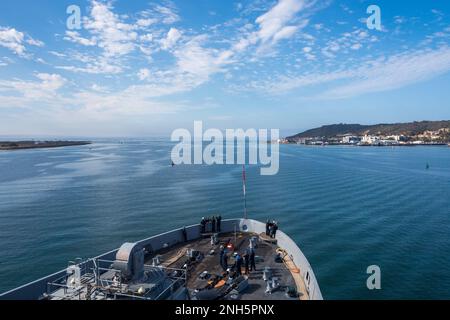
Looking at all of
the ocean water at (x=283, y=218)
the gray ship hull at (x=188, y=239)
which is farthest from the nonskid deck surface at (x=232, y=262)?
the ocean water at (x=283, y=218)

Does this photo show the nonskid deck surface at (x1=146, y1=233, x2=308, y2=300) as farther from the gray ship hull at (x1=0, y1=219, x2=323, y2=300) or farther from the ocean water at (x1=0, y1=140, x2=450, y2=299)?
the ocean water at (x1=0, y1=140, x2=450, y2=299)

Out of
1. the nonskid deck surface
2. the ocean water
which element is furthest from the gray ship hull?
the ocean water

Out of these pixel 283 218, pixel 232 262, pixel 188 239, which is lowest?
pixel 283 218

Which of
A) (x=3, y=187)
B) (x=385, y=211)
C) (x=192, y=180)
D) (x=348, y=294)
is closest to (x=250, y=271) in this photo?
(x=348, y=294)

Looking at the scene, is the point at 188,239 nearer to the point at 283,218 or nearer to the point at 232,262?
the point at 232,262

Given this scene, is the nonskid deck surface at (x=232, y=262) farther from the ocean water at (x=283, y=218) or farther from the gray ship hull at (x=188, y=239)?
the ocean water at (x=283, y=218)

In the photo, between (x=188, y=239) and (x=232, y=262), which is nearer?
(x=232, y=262)

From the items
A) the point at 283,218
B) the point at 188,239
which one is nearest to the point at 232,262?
the point at 188,239
